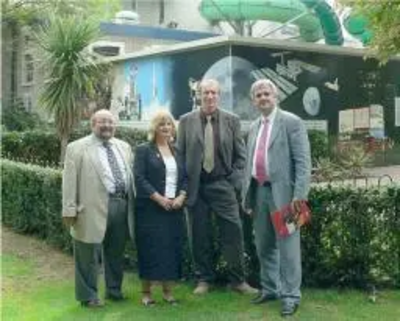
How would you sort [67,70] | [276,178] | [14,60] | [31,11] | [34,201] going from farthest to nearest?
1. [14,60]
2. [31,11]
3. [67,70]
4. [34,201]
5. [276,178]

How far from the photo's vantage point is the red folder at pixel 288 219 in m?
6.46

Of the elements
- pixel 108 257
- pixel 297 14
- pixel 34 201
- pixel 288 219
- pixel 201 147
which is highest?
pixel 297 14

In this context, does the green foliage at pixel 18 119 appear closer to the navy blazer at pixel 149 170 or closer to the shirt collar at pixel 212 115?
the shirt collar at pixel 212 115

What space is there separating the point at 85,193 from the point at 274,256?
72.0 inches

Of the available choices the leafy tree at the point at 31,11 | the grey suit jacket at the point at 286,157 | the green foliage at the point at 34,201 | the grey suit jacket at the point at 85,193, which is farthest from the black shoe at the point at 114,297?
the leafy tree at the point at 31,11

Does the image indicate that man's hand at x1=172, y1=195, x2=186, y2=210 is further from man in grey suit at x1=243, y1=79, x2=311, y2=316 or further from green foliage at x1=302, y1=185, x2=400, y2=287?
green foliage at x1=302, y1=185, x2=400, y2=287

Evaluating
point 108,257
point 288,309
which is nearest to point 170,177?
point 108,257

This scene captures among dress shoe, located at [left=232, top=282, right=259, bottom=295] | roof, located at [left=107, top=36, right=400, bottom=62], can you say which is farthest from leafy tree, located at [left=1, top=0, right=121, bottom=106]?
dress shoe, located at [left=232, top=282, right=259, bottom=295]

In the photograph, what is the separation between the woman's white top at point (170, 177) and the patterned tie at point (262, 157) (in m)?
0.76

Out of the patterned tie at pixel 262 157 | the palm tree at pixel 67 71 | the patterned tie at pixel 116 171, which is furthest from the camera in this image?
the palm tree at pixel 67 71

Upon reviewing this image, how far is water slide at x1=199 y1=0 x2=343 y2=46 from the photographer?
26875 millimetres

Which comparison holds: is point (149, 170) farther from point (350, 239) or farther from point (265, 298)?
point (350, 239)

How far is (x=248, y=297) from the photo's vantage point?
23.6ft

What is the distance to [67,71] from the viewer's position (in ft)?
49.2
